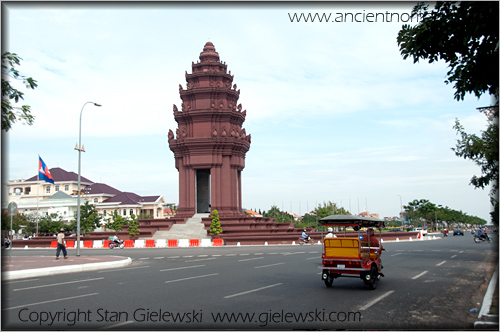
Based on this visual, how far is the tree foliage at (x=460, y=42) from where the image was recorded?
8383 mm

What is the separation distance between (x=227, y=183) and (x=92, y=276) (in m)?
32.6

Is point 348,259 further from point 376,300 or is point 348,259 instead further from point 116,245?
point 116,245

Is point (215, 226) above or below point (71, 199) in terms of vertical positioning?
below

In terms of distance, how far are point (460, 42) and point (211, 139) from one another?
4003 cm

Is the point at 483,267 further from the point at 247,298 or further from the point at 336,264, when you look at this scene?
the point at 247,298

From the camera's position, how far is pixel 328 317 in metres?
8.76

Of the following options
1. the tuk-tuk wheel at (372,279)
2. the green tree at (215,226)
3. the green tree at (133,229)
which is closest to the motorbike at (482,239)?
the green tree at (215,226)

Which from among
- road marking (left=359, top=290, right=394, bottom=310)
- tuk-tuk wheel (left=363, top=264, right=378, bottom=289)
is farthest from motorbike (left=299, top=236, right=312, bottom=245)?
road marking (left=359, top=290, right=394, bottom=310)

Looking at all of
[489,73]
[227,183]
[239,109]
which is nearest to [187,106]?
[239,109]

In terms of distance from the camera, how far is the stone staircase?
43594mm

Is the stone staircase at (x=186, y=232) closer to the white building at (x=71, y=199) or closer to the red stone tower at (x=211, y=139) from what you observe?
the red stone tower at (x=211, y=139)

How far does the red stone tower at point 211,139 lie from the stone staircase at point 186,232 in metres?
2.31

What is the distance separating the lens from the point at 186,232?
44.3 metres

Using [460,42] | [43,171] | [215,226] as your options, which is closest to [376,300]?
[460,42]
